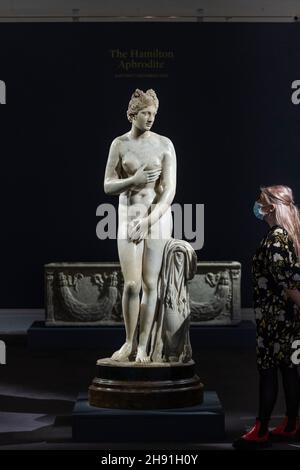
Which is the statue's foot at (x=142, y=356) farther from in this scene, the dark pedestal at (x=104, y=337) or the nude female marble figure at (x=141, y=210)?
the dark pedestal at (x=104, y=337)

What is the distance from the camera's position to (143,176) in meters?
7.80

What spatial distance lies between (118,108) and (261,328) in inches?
311

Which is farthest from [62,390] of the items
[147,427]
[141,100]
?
[141,100]

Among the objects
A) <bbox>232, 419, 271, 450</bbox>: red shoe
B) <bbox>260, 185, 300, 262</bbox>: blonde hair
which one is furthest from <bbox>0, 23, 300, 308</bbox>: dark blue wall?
<bbox>232, 419, 271, 450</bbox>: red shoe

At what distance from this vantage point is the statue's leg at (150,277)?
7.83m

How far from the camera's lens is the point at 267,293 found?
22.5 ft

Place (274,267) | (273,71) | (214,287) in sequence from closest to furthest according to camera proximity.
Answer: (274,267) < (214,287) < (273,71)

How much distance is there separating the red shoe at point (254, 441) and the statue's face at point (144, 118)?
2458 millimetres

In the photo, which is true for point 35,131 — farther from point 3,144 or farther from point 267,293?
point 267,293

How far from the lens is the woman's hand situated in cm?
780

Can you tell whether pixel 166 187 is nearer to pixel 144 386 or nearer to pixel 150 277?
pixel 150 277

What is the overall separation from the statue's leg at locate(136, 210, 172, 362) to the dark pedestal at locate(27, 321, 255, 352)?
4.87 metres
